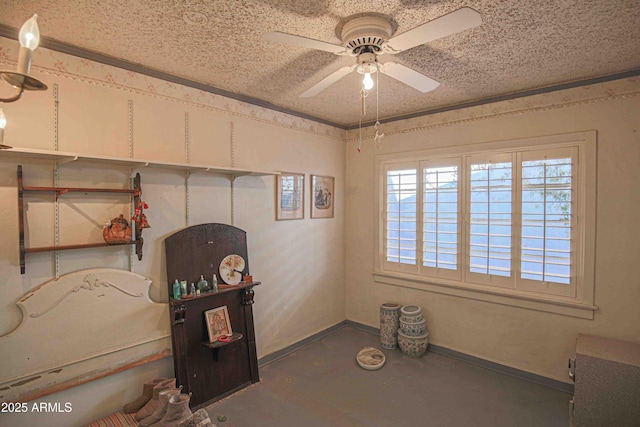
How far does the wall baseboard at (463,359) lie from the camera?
2889 mm

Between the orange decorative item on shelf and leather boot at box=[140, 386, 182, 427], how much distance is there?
1020mm

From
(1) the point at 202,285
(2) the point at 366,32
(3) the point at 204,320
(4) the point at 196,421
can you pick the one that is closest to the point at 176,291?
(1) the point at 202,285

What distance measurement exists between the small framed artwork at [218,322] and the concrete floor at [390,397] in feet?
1.70

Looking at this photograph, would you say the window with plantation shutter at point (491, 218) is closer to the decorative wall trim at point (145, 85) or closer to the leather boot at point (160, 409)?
the decorative wall trim at point (145, 85)

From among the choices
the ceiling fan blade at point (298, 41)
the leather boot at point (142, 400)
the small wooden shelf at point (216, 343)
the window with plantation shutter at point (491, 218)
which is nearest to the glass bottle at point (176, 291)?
the small wooden shelf at point (216, 343)

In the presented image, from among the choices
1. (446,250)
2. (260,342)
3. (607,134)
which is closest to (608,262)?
(607,134)

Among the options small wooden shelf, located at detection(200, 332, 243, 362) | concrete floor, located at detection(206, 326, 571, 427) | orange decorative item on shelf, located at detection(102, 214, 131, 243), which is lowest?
concrete floor, located at detection(206, 326, 571, 427)

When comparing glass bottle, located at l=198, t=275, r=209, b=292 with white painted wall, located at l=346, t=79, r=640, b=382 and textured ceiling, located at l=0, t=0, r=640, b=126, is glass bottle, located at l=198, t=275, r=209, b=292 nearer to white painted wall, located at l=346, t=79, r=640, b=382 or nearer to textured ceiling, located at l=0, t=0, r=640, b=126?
textured ceiling, located at l=0, t=0, r=640, b=126

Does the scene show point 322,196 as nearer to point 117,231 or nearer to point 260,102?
point 260,102

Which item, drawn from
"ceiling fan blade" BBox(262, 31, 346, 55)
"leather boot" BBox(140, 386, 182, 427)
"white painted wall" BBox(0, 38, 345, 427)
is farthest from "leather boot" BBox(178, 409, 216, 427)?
"ceiling fan blade" BBox(262, 31, 346, 55)

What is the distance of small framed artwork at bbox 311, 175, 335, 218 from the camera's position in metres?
3.87

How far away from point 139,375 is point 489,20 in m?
3.20

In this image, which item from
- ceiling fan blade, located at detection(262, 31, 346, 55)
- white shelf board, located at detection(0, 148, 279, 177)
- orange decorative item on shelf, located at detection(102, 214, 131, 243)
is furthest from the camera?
A: orange decorative item on shelf, located at detection(102, 214, 131, 243)

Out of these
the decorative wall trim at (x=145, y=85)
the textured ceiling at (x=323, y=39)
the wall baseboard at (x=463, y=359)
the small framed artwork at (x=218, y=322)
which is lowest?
the wall baseboard at (x=463, y=359)
